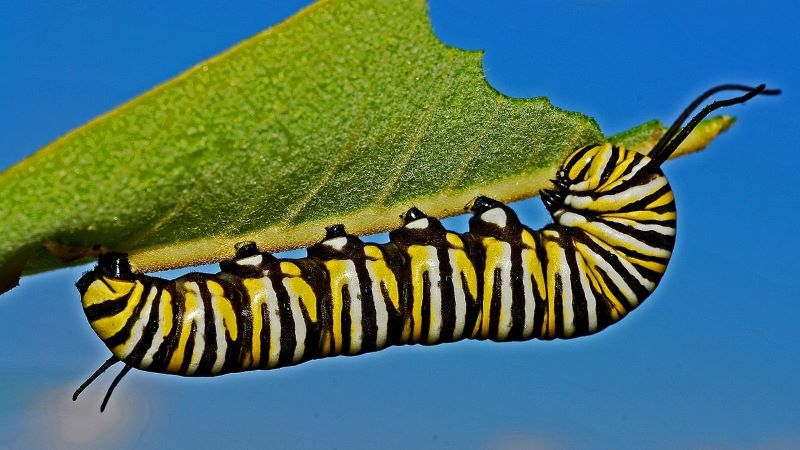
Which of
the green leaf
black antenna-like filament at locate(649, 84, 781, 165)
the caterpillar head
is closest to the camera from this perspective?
the green leaf

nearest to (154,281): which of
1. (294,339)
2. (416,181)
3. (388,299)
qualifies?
(294,339)

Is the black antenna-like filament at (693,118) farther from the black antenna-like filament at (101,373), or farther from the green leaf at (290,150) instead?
the black antenna-like filament at (101,373)

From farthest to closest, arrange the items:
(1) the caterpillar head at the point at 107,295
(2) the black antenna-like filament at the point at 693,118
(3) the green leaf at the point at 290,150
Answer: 1. (2) the black antenna-like filament at the point at 693,118
2. (1) the caterpillar head at the point at 107,295
3. (3) the green leaf at the point at 290,150

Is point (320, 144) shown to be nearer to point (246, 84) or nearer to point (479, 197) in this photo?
point (246, 84)

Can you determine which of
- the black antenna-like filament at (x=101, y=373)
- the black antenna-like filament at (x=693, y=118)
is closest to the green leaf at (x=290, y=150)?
the black antenna-like filament at (x=693, y=118)

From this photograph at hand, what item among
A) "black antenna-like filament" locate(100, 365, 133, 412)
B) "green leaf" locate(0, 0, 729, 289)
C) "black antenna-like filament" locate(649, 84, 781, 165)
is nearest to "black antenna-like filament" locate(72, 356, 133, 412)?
"black antenna-like filament" locate(100, 365, 133, 412)

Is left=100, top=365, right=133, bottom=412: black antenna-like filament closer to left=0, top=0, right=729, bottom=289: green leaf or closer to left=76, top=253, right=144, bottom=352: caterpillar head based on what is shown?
left=76, top=253, right=144, bottom=352: caterpillar head

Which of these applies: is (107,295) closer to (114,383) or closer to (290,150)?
(114,383)

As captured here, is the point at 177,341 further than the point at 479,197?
Yes
